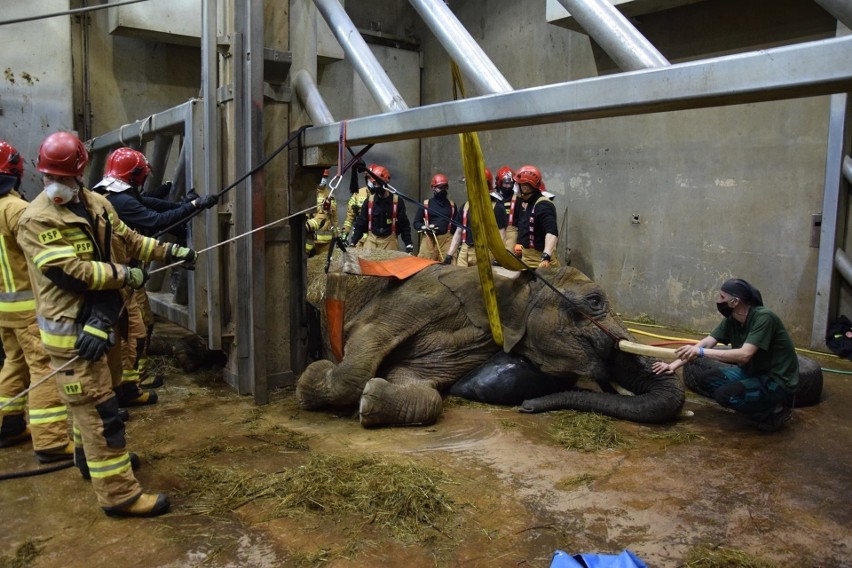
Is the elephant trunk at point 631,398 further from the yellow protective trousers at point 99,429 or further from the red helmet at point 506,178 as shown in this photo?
the red helmet at point 506,178

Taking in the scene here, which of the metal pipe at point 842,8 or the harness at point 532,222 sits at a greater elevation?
the metal pipe at point 842,8

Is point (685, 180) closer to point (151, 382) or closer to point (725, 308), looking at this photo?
point (725, 308)

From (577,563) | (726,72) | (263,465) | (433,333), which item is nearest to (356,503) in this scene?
(263,465)

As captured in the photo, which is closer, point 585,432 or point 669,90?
point 669,90

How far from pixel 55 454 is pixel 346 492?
2.17 meters

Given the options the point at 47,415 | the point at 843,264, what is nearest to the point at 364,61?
the point at 47,415

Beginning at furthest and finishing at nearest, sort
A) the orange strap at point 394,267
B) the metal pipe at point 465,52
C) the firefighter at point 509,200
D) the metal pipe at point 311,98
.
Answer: the firefighter at point 509,200 < the orange strap at point 394,267 < the metal pipe at point 311,98 < the metal pipe at point 465,52

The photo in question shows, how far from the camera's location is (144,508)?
3.84 metres

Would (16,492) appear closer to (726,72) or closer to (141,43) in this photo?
(726,72)

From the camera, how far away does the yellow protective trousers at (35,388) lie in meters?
4.68

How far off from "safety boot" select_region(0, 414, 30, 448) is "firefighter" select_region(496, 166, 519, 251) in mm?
6960

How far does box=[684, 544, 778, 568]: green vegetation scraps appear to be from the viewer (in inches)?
131

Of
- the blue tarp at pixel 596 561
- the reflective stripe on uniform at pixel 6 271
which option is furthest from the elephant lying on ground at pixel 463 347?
the blue tarp at pixel 596 561

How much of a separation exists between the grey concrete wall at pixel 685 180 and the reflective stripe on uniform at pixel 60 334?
342 inches
